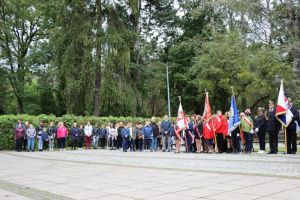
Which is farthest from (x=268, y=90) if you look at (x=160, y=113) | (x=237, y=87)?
(x=160, y=113)

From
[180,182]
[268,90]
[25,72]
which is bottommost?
[180,182]

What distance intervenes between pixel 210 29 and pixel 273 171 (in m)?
32.0

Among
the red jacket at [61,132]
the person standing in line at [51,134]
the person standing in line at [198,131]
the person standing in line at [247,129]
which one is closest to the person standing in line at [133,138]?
the red jacket at [61,132]

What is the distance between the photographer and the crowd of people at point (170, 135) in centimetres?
1816

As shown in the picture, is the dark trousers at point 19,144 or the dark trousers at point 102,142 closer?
the dark trousers at point 19,144

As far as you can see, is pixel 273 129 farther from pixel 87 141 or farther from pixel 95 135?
pixel 87 141

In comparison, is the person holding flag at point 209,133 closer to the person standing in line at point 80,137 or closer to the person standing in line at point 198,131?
the person standing in line at point 198,131

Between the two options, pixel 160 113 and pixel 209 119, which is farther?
pixel 160 113

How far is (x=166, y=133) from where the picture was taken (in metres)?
22.5

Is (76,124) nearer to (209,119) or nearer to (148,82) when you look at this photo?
(209,119)

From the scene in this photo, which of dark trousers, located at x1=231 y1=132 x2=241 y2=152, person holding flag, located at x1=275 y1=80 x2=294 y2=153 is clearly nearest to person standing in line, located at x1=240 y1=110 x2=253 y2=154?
dark trousers, located at x1=231 y1=132 x2=241 y2=152

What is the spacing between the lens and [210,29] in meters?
42.0

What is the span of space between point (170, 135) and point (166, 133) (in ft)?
0.77

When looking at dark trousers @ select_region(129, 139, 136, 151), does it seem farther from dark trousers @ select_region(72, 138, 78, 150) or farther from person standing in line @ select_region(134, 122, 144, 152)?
dark trousers @ select_region(72, 138, 78, 150)
